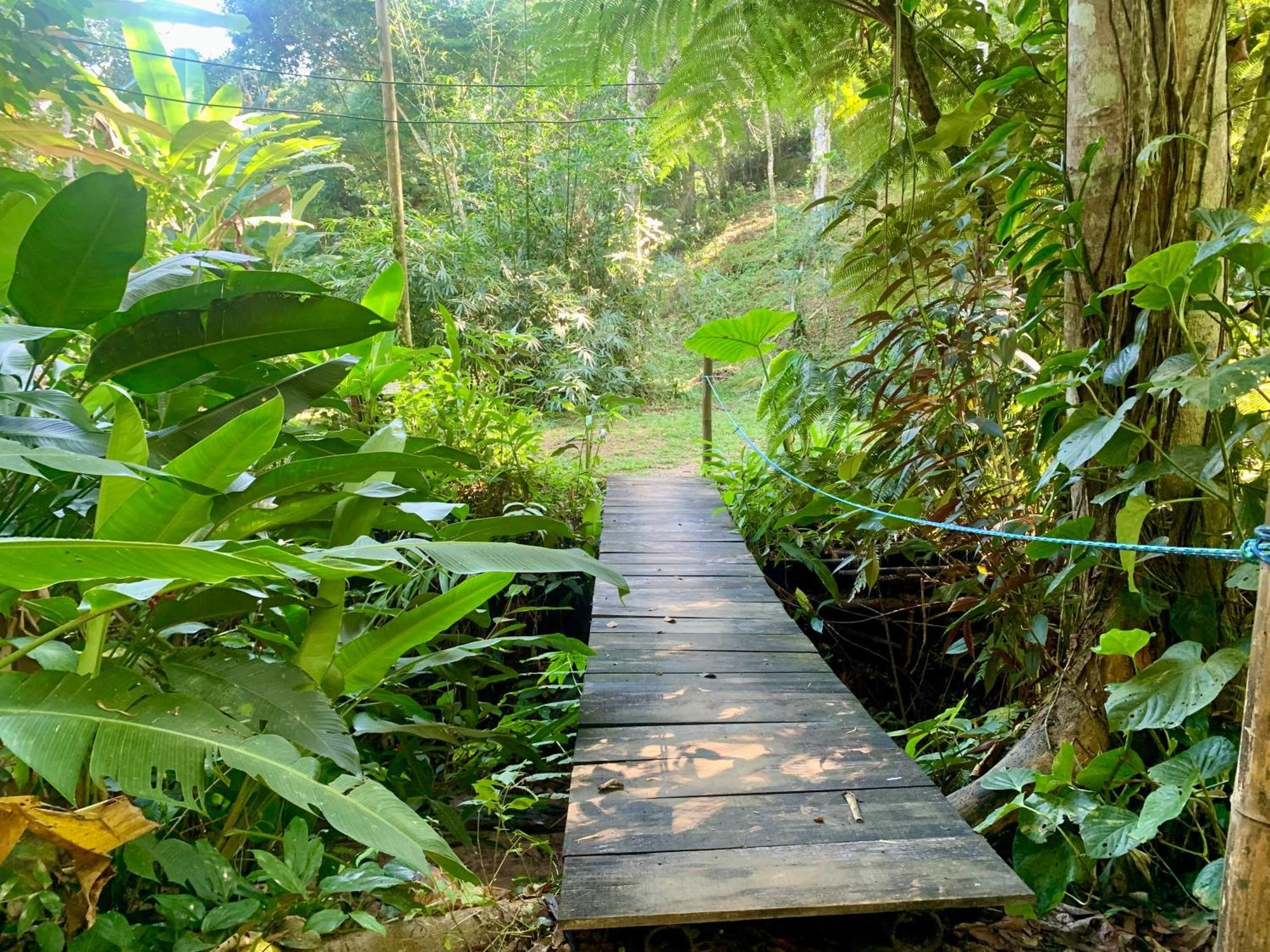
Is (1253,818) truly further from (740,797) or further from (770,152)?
(770,152)

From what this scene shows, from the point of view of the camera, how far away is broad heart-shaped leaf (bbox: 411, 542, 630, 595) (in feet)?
3.65

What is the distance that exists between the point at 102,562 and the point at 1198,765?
5.18ft

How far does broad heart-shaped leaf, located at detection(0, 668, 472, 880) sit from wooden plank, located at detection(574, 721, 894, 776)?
63 cm

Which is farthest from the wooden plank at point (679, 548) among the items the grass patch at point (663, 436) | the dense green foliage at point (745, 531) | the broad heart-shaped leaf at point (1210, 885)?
the broad heart-shaped leaf at point (1210, 885)

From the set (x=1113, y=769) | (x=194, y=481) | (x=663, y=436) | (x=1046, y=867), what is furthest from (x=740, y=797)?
(x=663, y=436)

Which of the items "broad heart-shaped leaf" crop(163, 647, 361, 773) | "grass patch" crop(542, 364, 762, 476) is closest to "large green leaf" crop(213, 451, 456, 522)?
"broad heart-shaped leaf" crop(163, 647, 361, 773)

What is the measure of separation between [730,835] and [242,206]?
192 inches

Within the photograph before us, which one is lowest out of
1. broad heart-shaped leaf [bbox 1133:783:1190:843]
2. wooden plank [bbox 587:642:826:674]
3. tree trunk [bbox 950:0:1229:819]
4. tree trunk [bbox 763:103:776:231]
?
wooden plank [bbox 587:642:826:674]

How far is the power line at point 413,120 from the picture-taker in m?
4.21

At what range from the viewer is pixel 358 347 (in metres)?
3.03

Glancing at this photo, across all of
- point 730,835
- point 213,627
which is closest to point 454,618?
point 730,835

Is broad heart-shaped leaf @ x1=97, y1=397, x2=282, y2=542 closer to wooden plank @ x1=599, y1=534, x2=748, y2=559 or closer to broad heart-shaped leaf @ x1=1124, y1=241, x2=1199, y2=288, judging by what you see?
broad heart-shaped leaf @ x1=1124, y1=241, x2=1199, y2=288

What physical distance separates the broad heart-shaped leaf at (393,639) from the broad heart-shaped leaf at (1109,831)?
108cm

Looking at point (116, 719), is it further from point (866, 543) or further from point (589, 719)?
point (866, 543)
